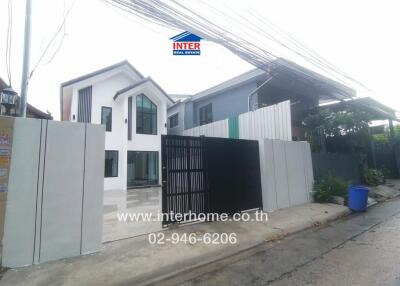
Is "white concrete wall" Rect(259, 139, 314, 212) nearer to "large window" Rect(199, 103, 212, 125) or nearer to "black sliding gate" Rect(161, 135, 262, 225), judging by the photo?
"black sliding gate" Rect(161, 135, 262, 225)

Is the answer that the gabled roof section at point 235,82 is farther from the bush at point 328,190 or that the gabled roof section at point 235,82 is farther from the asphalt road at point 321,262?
the asphalt road at point 321,262

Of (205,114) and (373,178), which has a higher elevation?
(205,114)

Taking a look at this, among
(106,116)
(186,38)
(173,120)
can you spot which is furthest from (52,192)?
(173,120)

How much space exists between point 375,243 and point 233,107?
9819 millimetres

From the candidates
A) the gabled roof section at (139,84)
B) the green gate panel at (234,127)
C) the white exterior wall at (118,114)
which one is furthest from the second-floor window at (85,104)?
the green gate panel at (234,127)

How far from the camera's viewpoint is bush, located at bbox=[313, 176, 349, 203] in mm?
8750

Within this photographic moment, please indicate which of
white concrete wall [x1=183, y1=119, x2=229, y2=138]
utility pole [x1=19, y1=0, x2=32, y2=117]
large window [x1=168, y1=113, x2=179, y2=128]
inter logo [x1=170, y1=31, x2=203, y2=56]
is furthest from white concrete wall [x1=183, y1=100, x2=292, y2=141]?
utility pole [x1=19, y1=0, x2=32, y2=117]

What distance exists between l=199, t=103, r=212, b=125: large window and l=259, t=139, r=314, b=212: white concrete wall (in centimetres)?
725

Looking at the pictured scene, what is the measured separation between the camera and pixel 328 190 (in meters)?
8.95

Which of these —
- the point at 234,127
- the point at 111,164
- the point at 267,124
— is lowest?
the point at 111,164

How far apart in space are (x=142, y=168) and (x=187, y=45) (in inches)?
381

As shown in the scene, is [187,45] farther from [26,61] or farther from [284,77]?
[284,77]

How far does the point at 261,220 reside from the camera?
248 inches

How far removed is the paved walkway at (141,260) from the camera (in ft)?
10.7
